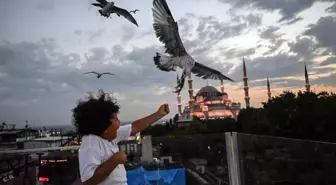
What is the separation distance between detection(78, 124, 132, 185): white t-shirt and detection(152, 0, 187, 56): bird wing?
1651mm

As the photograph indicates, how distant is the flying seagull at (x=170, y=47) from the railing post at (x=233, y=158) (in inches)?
18.2

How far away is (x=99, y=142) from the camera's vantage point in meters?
1.21

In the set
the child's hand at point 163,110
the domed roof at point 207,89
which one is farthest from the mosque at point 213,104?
the child's hand at point 163,110

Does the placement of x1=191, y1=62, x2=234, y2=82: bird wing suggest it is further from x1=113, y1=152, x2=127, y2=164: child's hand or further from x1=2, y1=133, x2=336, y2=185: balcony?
x1=113, y1=152, x2=127, y2=164: child's hand

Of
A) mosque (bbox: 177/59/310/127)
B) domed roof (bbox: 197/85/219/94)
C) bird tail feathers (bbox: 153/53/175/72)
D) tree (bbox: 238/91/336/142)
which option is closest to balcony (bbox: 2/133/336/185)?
bird tail feathers (bbox: 153/53/175/72)

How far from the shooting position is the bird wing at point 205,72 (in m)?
2.81

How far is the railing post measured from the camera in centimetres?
264

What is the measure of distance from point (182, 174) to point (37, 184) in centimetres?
112

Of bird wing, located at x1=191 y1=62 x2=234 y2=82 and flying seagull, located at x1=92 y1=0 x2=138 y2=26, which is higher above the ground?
flying seagull, located at x1=92 y1=0 x2=138 y2=26

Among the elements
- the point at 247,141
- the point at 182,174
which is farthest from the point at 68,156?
the point at 247,141

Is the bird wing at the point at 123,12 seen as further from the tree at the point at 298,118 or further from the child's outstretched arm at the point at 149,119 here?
the tree at the point at 298,118

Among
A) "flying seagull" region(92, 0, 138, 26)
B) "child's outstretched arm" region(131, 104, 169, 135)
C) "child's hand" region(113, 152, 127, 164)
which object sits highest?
"flying seagull" region(92, 0, 138, 26)

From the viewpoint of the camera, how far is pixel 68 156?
290cm

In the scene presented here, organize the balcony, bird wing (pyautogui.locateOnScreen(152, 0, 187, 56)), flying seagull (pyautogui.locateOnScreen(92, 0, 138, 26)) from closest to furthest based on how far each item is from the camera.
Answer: the balcony, bird wing (pyautogui.locateOnScreen(152, 0, 187, 56)), flying seagull (pyautogui.locateOnScreen(92, 0, 138, 26))
